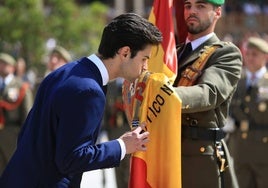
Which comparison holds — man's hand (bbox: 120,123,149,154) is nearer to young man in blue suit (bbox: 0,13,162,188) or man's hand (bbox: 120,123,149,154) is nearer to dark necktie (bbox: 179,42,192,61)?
young man in blue suit (bbox: 0,13,162,188)

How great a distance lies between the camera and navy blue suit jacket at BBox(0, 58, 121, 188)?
10.4 ft

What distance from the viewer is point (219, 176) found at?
434 cm

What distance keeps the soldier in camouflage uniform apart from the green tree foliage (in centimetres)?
690

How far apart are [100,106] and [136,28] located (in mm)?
398

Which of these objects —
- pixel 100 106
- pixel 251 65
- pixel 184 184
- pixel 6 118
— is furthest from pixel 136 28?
pixel 6 118

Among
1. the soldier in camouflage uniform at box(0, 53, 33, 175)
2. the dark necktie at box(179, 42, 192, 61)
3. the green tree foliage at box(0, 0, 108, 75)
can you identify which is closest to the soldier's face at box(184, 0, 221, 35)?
the dark necktie at box(179, 42, 192, 61)

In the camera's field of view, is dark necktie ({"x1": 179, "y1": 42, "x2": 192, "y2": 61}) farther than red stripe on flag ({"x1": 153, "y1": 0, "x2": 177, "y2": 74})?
Yes

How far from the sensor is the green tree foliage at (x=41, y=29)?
1616 cm

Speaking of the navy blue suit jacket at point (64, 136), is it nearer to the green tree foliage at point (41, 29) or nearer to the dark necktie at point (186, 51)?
the dark necktie at point (186, 51)

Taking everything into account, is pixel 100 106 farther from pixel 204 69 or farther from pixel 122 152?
pixel 204 69

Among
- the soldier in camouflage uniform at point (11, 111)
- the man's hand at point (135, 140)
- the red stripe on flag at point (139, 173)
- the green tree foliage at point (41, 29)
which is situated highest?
the green tree foliage at point (41, 29)

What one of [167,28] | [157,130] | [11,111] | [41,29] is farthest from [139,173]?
[41,29]

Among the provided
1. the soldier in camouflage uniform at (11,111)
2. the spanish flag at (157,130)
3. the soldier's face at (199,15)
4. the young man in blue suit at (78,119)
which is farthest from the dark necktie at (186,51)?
the soldier in camouflage uniform at (11,111)

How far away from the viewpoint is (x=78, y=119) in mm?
3172
